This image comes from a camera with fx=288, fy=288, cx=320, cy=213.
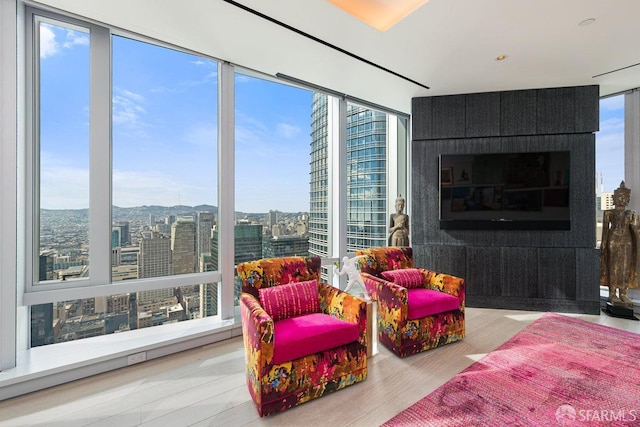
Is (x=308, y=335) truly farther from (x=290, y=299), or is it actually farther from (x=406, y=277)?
(x=406, y=277)

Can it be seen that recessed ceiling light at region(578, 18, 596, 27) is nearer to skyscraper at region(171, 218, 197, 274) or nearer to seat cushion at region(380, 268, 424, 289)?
seat cushion at region(380, 268, 424, 289)

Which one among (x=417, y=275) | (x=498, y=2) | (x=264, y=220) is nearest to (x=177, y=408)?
(x=264, y=220)

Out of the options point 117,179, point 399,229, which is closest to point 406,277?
point 399,229

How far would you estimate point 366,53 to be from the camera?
285 cm

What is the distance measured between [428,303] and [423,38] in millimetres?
2359

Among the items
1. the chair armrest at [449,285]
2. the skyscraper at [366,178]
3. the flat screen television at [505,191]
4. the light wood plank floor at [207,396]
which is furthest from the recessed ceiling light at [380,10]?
the light wood plank floor at [207,396]

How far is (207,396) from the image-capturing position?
1.97 metres

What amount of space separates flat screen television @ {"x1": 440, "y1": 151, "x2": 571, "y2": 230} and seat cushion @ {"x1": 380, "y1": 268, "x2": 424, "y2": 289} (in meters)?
1.25

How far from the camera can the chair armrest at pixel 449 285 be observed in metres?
2.74

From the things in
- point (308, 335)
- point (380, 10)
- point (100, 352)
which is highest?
point (380, 10)

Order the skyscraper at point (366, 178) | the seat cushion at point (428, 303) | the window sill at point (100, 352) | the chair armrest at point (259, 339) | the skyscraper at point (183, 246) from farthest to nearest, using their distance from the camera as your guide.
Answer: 1. the skyscraper at point (366, 178)
2. the skyscraper at point (183, 246)
3. the seat cushion at point (428, 303)
4. the window sill at point (100, 352)
5. the chair armrest at point (259, 339)

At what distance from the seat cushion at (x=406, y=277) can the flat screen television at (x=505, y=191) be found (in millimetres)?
1250

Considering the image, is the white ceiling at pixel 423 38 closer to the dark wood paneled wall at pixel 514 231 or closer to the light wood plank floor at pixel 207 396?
the dark wood paneled wall at pixel 514 231

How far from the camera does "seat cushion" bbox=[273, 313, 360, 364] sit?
1793 mm
